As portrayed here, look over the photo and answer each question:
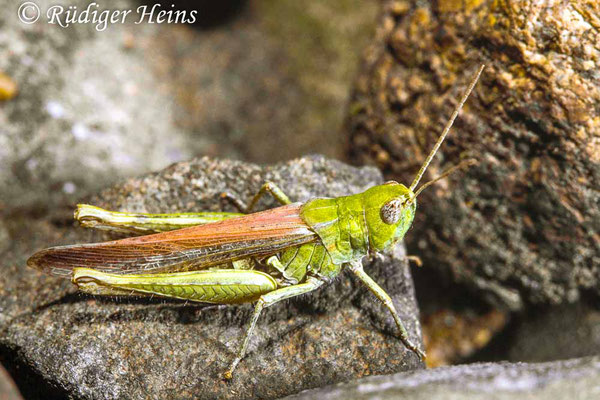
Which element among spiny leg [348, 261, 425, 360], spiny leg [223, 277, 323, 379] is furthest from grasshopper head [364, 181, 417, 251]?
spiny leg [223, 277, 323, 379]

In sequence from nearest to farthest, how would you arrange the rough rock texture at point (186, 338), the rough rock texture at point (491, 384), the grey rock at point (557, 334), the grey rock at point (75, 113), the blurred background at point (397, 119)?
the rough rock texture at point (491, 384), the rough rock texture at point (186, 338), the blurred background at point (397, 119), the grey rock at point (557, 334), the grey rock at point (75, 113)

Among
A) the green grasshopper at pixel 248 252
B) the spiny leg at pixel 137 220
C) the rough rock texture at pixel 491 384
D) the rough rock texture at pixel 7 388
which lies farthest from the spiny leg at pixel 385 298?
the rough rock texture at pixel 7 388

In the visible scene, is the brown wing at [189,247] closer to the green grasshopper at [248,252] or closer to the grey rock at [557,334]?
the green grasshopper at [248,252]

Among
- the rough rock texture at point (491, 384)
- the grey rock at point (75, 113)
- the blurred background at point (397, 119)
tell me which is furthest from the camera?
the grey rock at point (75, 113)

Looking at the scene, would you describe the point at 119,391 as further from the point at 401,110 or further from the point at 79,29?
the point at 79,29

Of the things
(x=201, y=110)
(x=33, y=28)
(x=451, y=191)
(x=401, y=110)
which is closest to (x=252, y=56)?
(x=201, y=110)

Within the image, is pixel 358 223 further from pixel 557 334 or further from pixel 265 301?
pixel 557 334

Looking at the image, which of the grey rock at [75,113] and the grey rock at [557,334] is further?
the grey rock at [75,113]

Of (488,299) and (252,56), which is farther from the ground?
(252,56)
